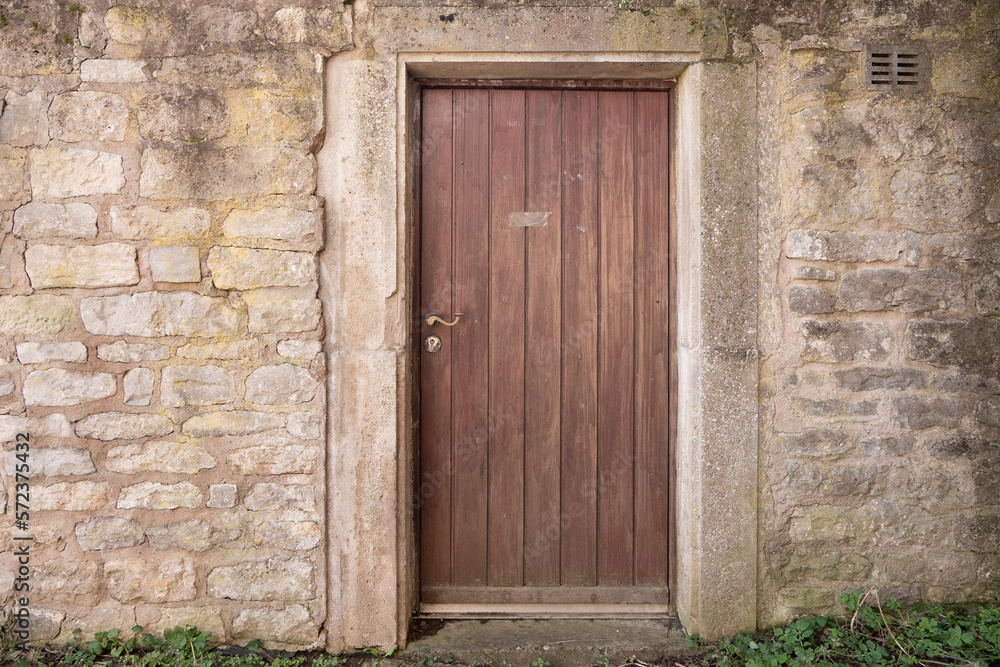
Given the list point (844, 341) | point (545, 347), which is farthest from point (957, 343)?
point (545, 347)

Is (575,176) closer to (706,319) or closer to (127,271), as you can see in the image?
(706,319)

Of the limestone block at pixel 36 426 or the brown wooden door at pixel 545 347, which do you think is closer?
the limestone block at pixel 36 426

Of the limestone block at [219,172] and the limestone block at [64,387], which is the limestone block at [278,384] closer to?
the limestone block at [64,387]

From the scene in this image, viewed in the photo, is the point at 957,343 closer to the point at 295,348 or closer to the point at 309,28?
the point at 295,348

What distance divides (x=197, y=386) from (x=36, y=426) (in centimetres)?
63

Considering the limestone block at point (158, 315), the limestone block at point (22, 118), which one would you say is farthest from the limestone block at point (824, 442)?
the limestone block at point (22, 118)

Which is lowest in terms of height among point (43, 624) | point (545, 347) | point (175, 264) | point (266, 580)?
point (43, 624)

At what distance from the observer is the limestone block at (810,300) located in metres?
2.20

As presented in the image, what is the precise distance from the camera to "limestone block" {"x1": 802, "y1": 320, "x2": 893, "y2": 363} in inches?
86.5

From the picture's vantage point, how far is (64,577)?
85.7 inches

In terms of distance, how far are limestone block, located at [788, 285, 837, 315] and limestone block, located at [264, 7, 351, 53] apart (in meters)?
1.96

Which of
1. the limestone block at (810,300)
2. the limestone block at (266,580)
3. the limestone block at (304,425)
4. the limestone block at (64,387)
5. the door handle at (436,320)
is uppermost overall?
the limestone block at (810,300)

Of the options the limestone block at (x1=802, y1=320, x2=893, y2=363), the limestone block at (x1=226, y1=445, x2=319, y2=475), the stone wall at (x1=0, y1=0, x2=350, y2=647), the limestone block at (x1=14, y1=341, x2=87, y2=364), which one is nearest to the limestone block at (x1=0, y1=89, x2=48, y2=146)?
the stone wall at (x1=0, y1=0, x2=350, y2=647)

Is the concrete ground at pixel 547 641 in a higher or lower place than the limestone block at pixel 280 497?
lower
